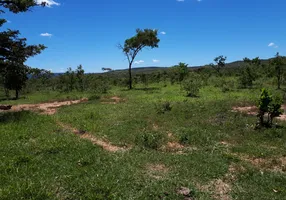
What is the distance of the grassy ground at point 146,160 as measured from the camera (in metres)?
6.24

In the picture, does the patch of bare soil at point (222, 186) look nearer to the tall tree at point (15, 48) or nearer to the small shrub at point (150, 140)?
A: the small shrub at point (150, 140)

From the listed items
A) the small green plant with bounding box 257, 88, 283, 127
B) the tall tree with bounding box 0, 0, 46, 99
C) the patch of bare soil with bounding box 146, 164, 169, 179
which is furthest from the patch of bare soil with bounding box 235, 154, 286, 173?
the tall tree with bounding box 0, 0, 46, 99

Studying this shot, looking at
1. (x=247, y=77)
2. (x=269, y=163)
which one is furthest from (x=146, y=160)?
(x=247, y=77)

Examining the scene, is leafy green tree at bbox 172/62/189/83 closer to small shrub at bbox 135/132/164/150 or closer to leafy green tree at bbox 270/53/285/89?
leafy green tree at bbox 270/53/285/89

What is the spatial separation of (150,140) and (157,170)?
2.50 metres

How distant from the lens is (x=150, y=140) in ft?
32.9

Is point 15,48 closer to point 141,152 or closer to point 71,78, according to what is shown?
point 141,152

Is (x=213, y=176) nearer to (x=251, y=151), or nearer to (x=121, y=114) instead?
(x=251, y=151)

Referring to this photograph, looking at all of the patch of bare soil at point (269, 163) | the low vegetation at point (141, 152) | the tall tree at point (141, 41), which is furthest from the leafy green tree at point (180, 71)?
Result: the patch of bare soil at point (269, 163)

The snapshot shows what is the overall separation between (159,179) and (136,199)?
1.15 meters

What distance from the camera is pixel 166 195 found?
6152 millimetres

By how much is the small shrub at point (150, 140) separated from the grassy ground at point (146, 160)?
0.13 feet

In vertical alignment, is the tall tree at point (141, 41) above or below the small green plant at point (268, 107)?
above

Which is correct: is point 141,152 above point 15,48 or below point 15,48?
below
